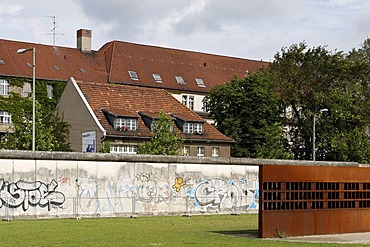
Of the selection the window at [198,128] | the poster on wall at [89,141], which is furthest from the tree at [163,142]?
the window at [198,128]

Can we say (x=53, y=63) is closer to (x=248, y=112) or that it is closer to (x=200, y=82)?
(x=200, y=82)

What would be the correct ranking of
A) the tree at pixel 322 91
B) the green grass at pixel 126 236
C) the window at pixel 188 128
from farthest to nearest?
the tree at pixel 322 91, the window at pixel 188 128, the green grass at pixel 126 236

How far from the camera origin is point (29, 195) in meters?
35.8

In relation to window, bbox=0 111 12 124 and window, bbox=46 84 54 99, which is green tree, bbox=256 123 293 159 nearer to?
window, bbox=46 84 54 99

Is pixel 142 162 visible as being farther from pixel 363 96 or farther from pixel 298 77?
pixel 363 96

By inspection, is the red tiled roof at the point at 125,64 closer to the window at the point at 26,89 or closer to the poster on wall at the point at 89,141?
the window at the point at 26,89

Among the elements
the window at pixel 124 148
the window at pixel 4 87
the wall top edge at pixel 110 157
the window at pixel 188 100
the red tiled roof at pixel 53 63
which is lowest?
the window at pixel 124 148

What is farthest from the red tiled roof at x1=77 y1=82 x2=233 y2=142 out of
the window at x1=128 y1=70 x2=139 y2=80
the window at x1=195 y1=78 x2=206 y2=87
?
the window at x1=195 y1=78 x2=206 y2=87

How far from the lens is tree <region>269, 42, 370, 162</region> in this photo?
77500 mm

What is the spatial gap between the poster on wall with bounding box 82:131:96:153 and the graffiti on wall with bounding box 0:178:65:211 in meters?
28.9

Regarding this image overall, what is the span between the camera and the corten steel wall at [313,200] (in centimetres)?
2445

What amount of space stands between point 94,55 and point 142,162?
5279 centimetres

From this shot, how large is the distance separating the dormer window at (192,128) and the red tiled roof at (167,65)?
18155 mm

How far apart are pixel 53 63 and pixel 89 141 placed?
22.2 metres
